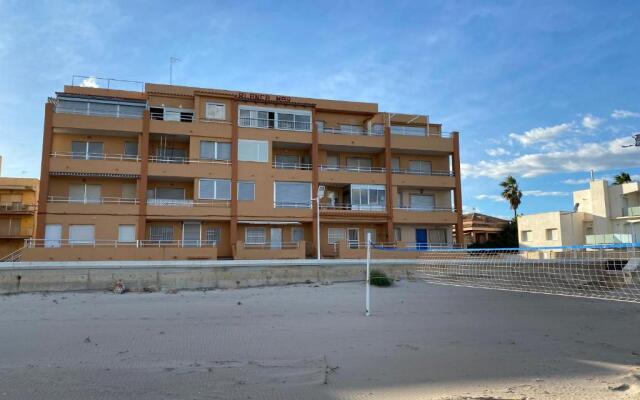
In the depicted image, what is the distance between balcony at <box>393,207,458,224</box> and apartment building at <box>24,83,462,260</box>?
9 cm

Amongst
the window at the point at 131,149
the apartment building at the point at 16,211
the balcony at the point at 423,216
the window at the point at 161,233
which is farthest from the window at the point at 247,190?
the apartment building at the point at 16,211

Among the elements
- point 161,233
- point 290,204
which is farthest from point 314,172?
point 161,233

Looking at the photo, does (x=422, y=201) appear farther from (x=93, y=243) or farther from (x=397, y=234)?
(x=93, y=243)

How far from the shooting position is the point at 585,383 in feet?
27.2

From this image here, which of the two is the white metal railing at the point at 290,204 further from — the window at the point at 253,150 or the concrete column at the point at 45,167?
the concrete column at the point at 45,167

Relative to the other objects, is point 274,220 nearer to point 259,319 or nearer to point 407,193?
point 407,193

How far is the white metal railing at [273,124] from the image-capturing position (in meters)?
35.8

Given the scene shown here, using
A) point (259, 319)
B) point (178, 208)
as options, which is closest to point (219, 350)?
point (259, 319)

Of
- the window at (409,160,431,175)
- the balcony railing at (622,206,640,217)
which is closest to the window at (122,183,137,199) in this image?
the window at (409,160,431,175)

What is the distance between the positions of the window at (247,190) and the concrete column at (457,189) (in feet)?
54.8

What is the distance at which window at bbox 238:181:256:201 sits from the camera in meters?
34.6

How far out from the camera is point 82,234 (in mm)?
31422

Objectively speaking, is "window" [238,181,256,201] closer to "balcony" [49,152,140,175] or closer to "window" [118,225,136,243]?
"balcony" [49,152,140,175]

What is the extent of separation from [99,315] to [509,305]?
46.4ft
